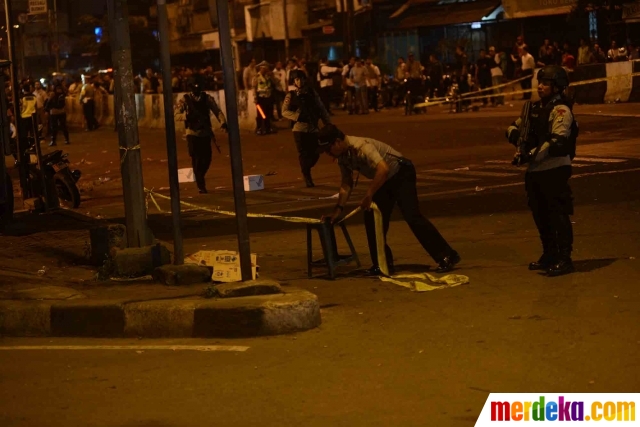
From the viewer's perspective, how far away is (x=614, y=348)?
692 cm

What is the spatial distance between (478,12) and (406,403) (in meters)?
34.2

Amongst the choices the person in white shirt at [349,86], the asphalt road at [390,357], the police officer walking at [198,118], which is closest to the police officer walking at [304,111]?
the police officer walking at [198,118]

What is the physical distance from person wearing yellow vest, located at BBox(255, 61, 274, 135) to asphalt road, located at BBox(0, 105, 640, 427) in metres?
17.4

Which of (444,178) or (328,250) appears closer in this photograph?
(328,250)

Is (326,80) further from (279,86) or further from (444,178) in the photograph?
(444,178)

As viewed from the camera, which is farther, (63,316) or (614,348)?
(63,316)

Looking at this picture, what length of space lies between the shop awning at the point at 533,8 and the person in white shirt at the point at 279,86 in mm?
7676

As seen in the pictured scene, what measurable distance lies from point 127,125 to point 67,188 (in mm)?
7315

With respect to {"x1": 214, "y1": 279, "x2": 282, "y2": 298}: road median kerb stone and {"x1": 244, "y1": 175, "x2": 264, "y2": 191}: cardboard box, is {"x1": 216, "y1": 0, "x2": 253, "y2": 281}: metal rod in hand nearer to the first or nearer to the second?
{"x1": 214, "y1": 279, "x2": 282, "y2": 298}: road median kerb stone

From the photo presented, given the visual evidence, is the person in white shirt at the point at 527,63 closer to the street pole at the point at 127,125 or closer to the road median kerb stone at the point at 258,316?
the street pole at the point at 127,125

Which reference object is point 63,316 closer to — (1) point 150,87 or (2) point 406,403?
(2) point 406,403

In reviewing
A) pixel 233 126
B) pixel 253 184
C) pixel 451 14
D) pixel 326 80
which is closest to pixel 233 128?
pixel 233 126

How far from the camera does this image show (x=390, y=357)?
7098 millimetres

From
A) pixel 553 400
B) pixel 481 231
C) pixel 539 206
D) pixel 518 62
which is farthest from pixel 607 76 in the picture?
pixel 553 400
